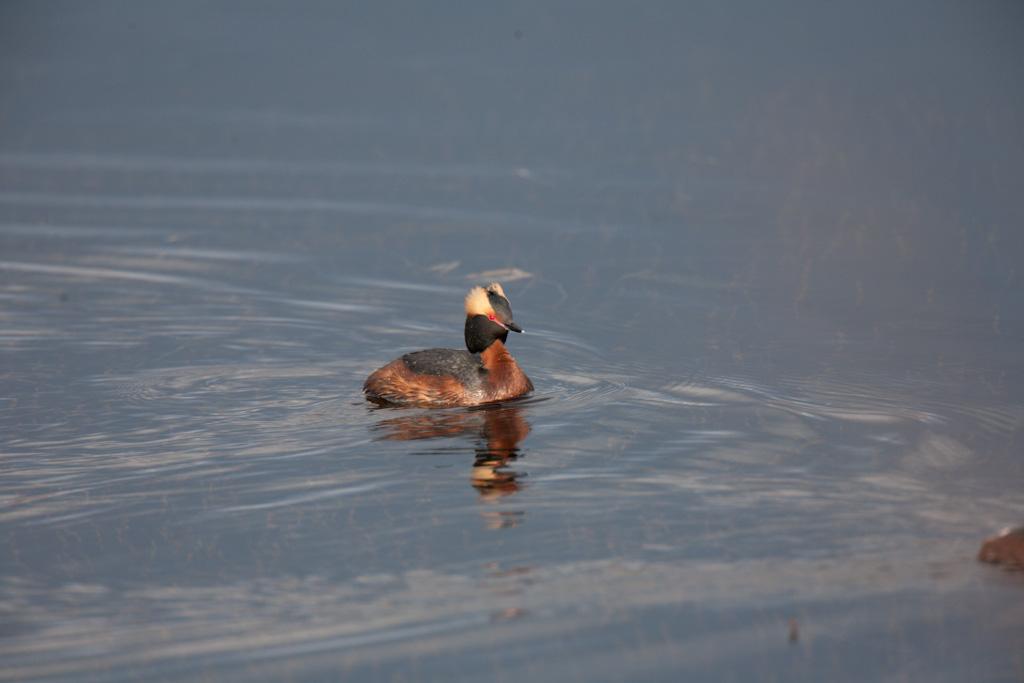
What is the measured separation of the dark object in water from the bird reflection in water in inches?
123

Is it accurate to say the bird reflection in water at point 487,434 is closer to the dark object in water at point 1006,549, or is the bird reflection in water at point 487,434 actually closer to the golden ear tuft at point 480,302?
the golden ear tuft at point 480,302

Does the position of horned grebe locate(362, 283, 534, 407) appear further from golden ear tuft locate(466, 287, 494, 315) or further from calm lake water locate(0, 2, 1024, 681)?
calm lake water locate(0, 2, 1024, 681)

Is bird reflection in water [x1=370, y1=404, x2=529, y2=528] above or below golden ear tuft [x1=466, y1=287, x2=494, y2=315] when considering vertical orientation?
below

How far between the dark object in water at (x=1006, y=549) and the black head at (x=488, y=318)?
5.38m

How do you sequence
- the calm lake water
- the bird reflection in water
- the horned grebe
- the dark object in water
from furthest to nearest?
1. the horned grebe
2. the bird reflection in water
3. the dark object in water
4. the calm lake water

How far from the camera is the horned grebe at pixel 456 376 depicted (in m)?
13.7

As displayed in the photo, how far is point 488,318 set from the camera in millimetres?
14125

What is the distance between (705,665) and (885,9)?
863 inches

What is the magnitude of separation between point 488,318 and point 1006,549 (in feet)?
19.0

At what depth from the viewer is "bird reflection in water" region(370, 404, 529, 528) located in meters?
11.3

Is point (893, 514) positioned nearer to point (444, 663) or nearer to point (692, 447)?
point (692, 447)

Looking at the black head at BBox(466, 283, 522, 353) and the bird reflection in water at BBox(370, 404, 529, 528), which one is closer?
the bird reflection in water at BBox(370, 404, 529, 528)

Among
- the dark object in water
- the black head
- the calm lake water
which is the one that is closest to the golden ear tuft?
the black head

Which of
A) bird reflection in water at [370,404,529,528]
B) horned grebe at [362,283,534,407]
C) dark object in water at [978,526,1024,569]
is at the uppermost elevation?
horned grebe at [362,283,534,407]
